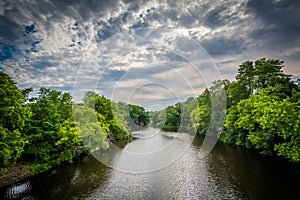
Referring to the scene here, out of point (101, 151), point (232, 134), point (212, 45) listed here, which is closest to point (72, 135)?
point (101, 151)

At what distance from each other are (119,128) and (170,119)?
34392 millimetres

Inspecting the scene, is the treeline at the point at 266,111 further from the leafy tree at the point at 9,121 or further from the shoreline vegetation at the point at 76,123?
the leafy tree at the point at 9,121

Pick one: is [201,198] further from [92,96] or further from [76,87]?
[92,96]

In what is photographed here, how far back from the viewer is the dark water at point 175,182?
12.6m

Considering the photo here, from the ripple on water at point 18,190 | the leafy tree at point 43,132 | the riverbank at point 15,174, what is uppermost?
the leafy tree at point 43,132

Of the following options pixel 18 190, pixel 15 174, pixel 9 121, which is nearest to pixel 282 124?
pixel 18 190

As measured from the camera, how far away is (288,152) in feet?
50.7

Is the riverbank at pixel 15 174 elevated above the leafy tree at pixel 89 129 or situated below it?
below

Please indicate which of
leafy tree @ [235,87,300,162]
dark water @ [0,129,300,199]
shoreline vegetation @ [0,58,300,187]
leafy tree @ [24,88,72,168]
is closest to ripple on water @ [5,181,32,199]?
dark water @ [0,129,300,199]

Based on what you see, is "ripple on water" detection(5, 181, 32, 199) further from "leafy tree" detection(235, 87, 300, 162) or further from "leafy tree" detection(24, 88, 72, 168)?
"leafy tree" detection(235, 87, 300, 162)

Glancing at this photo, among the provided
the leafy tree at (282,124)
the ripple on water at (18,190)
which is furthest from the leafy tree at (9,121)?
the leafy tree at (282,124)

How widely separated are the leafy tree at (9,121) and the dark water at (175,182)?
9.92ft

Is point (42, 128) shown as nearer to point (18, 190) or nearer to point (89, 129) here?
point (89, 129)

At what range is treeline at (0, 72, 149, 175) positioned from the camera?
43.5 feet
